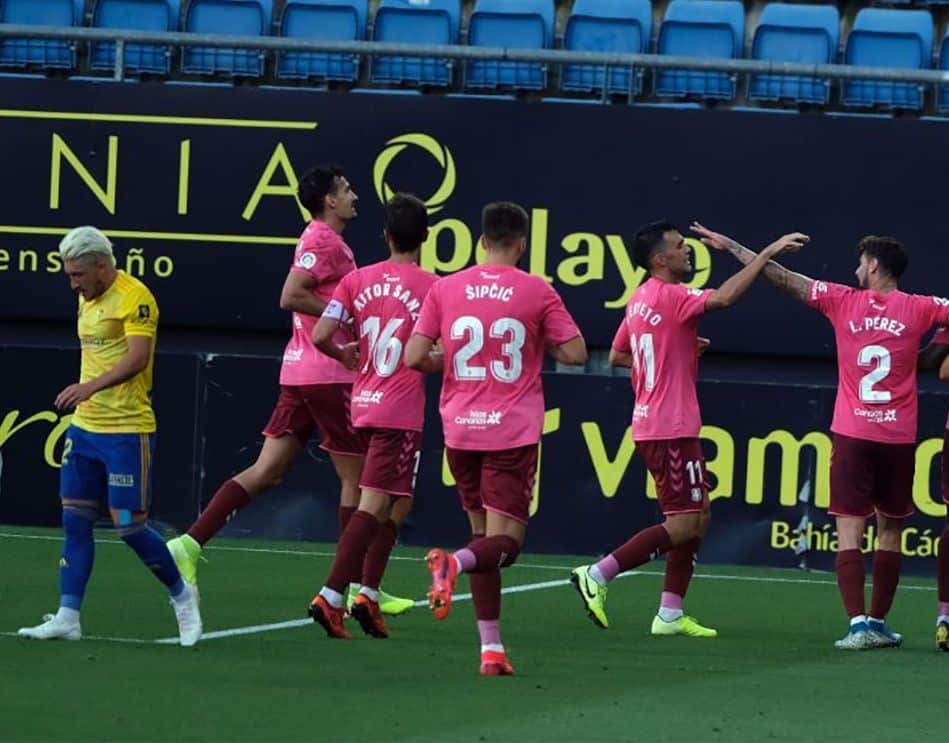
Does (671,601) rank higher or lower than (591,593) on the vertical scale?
lower

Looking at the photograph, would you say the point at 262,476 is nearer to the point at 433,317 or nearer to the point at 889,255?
the point at 433,317

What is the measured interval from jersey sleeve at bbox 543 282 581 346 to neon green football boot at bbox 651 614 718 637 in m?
2.44

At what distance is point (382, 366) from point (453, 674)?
1.88 metres

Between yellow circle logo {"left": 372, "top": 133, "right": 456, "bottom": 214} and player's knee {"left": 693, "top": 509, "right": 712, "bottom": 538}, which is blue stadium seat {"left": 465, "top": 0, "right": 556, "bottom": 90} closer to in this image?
yellow circle logo {"left": 372, "top": 133, "right": 456, "bottom": 214}

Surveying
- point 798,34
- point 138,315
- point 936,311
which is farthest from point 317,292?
point 798,34

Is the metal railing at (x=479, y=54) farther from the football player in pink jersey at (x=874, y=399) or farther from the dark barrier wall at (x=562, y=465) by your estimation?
the football player in pink jersey at (x=874, y=399)

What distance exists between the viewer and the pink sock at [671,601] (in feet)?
34.9

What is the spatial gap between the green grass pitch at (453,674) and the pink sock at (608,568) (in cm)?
34

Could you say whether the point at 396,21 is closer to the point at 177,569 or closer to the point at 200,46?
the point at 200,46

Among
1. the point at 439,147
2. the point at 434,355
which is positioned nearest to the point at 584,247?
the point at 439,147

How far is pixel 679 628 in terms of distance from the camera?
1065 cm

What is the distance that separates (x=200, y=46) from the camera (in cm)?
1511

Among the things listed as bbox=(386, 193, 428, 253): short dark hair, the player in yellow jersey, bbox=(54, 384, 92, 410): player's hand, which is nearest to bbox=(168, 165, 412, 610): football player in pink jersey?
bbox=(386, 193, 428, 253): short dark hair

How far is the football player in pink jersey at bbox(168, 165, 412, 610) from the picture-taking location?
10.5 metres
